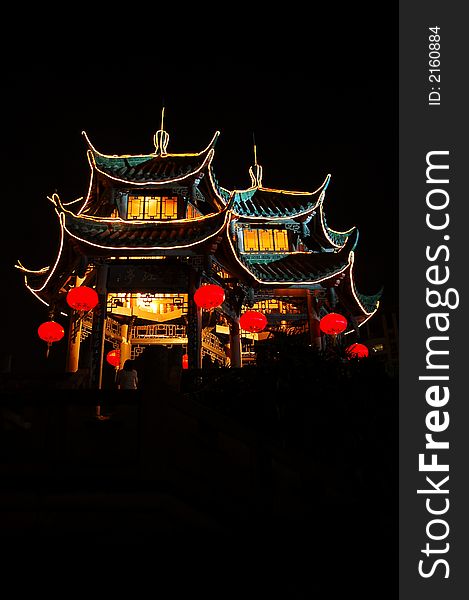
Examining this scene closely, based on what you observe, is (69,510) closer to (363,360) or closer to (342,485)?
(342,485)

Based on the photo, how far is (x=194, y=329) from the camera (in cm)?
1381

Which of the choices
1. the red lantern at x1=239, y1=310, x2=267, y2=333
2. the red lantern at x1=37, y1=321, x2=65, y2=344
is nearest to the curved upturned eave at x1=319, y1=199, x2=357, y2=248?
the red lantern at x1=239, y1=310, x2=267, y2=333

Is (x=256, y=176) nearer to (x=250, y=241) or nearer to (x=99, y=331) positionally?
(x=250, y=241)

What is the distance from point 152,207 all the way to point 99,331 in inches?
210

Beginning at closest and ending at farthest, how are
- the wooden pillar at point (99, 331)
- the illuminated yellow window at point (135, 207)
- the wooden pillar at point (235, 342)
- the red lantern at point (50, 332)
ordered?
the wooden pillar at point (99, 331) → the red lantern at point (50, 332) → the illuminated yellow window at point (135, 207) → the wooden pillar at point (235, 342)

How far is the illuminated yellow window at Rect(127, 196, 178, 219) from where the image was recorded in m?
16.8

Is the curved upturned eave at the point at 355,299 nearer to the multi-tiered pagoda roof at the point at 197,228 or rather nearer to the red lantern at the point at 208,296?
the multi-tiered pagoda roof at the point at 197,228

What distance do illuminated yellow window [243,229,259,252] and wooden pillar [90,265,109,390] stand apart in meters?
7.27

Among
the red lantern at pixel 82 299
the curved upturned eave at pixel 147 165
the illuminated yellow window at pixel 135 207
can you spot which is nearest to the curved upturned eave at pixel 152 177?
the curved upturned eave at pixel 147 165

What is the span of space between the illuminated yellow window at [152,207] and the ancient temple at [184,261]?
34mm

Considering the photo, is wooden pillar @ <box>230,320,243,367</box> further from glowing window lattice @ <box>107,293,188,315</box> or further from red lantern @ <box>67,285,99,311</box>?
red lantern @ <box>67,285,99,311</box>

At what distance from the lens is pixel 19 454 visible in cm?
610

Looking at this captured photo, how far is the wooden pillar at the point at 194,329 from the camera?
13.6 meters

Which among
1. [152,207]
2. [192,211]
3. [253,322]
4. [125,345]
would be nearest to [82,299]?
[253,322]
